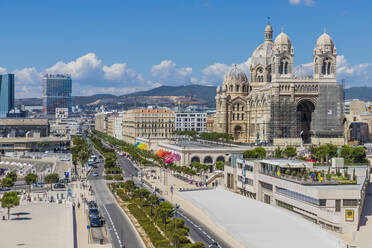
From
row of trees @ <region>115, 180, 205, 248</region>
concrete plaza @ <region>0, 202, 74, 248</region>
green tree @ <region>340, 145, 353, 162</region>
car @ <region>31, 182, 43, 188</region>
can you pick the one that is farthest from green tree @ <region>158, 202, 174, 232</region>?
green tree @ <region>340, 145, 353, 162</region>

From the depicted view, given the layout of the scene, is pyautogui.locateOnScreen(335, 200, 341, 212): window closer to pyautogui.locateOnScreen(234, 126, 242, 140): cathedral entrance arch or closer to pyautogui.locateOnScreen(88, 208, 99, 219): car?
pyautogui.locateOnScreen(88, 208, 99, 219): car

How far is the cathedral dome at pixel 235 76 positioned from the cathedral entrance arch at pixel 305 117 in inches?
1024

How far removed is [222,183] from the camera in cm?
10400

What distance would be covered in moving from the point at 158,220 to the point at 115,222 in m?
6.17

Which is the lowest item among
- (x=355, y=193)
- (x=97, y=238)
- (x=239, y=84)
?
(x=97, y=238)

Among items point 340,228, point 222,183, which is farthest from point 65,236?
point 222,183

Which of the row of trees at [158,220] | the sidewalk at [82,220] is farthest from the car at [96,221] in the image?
the row of trees at [158,220]

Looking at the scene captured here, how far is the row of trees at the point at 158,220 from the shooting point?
5247cm

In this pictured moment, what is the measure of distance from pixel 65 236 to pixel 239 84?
121670 mm

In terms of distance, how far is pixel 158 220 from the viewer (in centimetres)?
6469

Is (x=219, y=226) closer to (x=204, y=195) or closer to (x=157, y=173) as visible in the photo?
(x=204, y=195)

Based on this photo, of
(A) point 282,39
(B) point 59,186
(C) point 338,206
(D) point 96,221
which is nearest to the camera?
(C) point 338,206

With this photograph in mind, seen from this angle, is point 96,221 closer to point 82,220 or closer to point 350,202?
point 82,220

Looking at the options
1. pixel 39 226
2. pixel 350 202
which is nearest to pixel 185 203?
pixel 39 226
